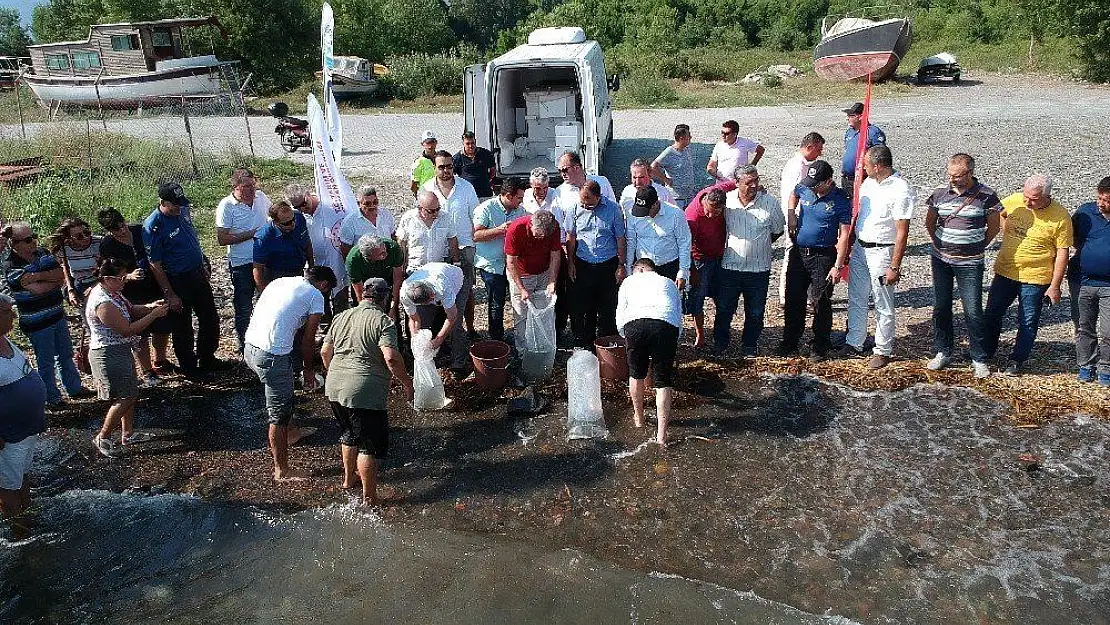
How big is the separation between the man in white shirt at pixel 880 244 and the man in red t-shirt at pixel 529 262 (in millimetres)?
2498

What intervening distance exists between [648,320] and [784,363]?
6.20 ft

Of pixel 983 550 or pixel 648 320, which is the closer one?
pixel 983 550

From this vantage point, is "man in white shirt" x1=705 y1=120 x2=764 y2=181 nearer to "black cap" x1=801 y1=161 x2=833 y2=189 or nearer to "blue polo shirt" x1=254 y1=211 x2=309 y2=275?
"black cap" x1=801 y1=161 x2=833 y2=189

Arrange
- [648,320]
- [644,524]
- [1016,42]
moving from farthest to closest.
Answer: [1016,42], [648,320], [644,524]

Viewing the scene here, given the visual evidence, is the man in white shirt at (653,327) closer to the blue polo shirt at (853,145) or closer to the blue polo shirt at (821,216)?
the blue polo shirt at (821,216)

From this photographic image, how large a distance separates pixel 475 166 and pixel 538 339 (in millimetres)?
3619

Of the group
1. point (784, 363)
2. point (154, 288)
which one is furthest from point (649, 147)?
point (154, 288)

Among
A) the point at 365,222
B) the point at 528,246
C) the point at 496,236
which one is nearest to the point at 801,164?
the point at 528,246

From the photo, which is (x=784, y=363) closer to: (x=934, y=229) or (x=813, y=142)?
(x=934, y=229)

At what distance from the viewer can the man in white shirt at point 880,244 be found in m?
6.20

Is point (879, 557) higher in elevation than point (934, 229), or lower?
lower

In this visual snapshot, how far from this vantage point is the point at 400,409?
6.42m

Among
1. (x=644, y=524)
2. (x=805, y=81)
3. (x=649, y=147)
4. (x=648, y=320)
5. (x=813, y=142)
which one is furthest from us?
(x=805, y=81)

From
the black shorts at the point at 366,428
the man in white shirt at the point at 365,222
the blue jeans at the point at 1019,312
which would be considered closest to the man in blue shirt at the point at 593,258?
the man in white shirt at the point at 365,222
